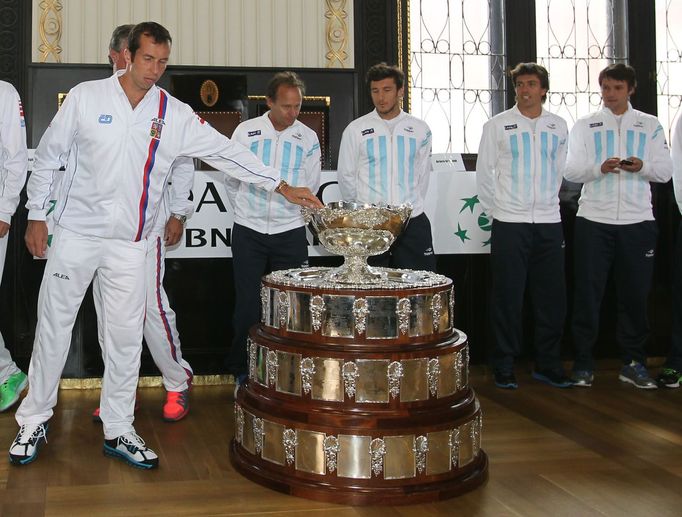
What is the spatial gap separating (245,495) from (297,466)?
0.18 meters

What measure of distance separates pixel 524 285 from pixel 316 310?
198cm

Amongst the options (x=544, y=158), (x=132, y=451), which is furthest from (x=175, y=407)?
(x=544, y=158)

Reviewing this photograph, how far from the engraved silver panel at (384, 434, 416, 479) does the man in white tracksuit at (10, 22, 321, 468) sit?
2.68ft

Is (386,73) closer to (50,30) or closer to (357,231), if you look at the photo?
(357,231)

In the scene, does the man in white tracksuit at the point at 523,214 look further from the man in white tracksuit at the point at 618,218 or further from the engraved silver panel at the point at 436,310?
the engraved silver panel at the point at 436,310

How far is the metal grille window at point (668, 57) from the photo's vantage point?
6000 mm

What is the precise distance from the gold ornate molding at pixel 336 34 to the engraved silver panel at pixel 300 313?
139 inches

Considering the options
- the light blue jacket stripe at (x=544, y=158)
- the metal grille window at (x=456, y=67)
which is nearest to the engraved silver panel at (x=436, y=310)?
the light blue jacket stripe at (x=544, y=158)

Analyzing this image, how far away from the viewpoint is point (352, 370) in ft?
8.27

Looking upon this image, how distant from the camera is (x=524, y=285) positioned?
4.28 metres

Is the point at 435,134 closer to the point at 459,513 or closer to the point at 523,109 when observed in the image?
Answer: the point at 523,109

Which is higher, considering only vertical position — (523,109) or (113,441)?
(523,109)

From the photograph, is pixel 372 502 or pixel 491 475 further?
pixel 491 475

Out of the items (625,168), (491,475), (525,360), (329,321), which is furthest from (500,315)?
(329,321)
